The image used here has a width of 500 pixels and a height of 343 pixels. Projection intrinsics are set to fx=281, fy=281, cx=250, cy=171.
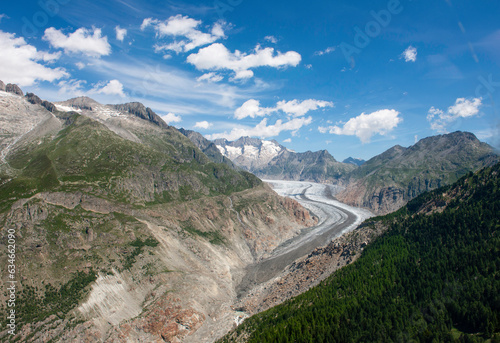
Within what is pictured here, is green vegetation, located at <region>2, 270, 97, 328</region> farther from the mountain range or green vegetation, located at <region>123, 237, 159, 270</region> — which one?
green vegetation, located at <region>123, 237, 159, 270</region>

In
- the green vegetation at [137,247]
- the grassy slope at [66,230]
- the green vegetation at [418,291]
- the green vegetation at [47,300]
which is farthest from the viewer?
the green vegetation at [137,247]

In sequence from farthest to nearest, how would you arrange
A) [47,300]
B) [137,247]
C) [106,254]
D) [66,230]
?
1. [137,247]
2. [66,230]
3. [106,254]
4. [47,300]

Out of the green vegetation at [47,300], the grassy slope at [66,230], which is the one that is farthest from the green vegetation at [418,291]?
the grassy slope at [66,230]

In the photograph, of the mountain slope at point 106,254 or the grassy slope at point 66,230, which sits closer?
the mountain slope at point 106,254

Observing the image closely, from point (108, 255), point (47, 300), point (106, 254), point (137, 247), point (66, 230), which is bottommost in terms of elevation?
point (47, 300)

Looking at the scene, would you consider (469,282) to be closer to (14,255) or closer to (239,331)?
(239,331)

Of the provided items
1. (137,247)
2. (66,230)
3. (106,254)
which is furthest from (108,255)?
(66,230)

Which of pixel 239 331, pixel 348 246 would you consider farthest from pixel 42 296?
pixel 348 246

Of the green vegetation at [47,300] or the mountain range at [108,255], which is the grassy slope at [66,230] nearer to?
the green vegetation at [47,300]

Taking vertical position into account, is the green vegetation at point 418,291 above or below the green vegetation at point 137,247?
below

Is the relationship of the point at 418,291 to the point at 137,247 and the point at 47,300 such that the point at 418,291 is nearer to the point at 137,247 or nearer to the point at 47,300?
the point at 137,247
